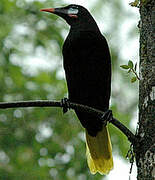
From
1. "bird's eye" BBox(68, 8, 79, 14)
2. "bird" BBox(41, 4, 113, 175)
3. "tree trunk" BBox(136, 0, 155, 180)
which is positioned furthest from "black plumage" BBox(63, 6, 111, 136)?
"tree trunk" BBox(136, 0, 155, 180)

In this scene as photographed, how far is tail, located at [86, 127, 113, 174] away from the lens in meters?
3.66

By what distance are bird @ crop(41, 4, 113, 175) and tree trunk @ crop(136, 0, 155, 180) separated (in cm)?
98

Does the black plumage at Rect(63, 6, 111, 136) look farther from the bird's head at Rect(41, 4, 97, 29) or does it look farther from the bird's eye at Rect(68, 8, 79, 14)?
the bird's eye at Rect(68, 8, 79, 14)

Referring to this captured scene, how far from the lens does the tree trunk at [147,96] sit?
2.25 meters

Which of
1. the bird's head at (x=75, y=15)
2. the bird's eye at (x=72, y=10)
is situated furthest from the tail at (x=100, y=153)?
the bird's eye at (x=72, y=10)

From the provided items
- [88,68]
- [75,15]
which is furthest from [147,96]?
[75,15]

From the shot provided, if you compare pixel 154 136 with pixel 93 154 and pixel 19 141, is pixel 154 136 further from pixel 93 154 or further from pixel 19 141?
pixel 19 141

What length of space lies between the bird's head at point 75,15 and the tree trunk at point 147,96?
1264 millimetres

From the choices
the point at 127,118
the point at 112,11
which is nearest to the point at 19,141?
the point at 127,118

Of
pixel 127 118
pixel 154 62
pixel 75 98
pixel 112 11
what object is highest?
pixel 154 62

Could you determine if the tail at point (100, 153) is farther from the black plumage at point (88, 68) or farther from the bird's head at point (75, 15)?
the bird's head at point (75, 15)

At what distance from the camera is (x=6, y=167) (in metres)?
4.95

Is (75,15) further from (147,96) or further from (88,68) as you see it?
(147,96)

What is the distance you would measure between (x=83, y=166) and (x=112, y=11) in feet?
22.2
